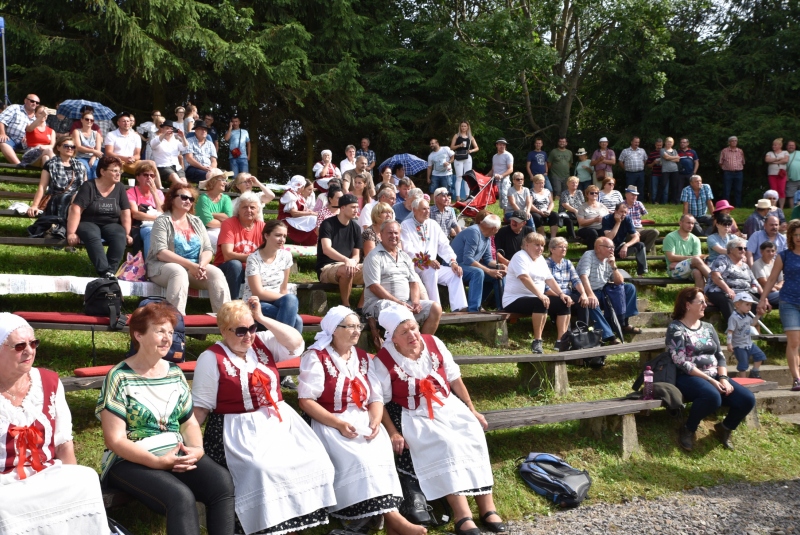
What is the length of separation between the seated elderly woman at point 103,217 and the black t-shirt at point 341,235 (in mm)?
1807

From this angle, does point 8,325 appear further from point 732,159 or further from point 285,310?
point 732,159

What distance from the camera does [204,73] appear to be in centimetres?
1695

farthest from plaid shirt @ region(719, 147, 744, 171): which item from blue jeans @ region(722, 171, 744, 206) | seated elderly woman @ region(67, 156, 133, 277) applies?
seated elderly woman @ region(67, 156, 133, 277)

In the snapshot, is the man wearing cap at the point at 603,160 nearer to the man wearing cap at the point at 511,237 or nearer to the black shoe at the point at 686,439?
A: the man wearing cap at the point at 511,237

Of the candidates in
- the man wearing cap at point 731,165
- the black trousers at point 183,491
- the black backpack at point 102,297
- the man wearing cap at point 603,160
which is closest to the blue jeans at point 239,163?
the man wearing cap at point 603,160

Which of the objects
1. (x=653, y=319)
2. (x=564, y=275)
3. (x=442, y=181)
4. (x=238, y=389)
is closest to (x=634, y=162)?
(x=442, y=181)

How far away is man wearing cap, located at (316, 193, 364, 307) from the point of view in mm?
8109

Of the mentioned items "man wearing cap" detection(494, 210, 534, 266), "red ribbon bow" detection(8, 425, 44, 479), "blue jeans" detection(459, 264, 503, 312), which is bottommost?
"red ribbon bow" detection(8, 425, 44, 479)

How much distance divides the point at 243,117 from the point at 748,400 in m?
14.7

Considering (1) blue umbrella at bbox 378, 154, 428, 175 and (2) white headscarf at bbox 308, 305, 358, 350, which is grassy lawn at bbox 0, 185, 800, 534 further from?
(1) blue umbrella at bbox 378, 154, 428, 175

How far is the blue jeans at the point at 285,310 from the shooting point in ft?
21.1

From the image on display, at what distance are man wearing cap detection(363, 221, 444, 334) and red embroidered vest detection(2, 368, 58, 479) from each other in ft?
11.1

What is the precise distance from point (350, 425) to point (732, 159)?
48.8ft

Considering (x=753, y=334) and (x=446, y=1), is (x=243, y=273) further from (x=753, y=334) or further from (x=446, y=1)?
(x=446, y=1)
